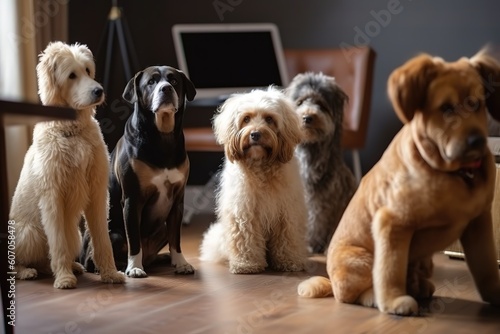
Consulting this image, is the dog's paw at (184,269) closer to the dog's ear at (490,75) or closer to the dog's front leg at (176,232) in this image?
the dog's front leg at (176,232)

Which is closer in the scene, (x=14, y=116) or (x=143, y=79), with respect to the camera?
(x=14, y=116)

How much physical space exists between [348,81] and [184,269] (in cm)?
241

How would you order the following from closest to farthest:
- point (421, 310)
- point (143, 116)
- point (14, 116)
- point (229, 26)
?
point (14, 116) < point (421, 310) < point (143, 116) < point (229, 26)

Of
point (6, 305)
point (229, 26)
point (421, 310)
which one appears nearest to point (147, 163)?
point (6, 305)

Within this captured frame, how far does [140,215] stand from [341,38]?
2889 mm

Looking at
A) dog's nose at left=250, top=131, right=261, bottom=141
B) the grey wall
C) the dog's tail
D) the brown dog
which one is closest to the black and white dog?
dog's nose at left=250, top=131, right=261, bottom=141

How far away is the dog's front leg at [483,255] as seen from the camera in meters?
2.37

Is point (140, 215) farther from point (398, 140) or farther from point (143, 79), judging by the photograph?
point (398, 140)

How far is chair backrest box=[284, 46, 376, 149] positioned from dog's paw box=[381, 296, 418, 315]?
94.7 inches

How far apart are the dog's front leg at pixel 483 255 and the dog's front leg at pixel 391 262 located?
280 millimetres

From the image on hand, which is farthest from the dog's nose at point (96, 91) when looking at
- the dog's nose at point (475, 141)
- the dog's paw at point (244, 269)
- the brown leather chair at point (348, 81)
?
the brown leather chair at point (348, 81)

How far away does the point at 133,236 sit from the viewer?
3.09 meters

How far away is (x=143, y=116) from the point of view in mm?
3059

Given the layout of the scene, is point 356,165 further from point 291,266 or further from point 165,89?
point 165,89
